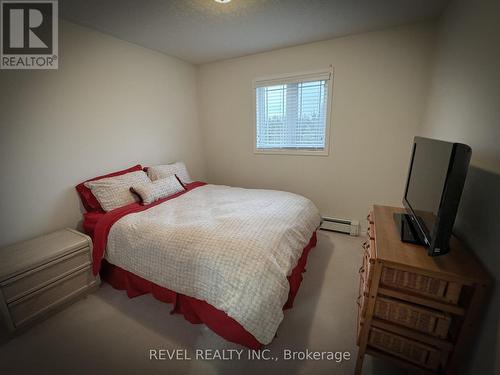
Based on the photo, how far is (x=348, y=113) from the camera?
2617mm

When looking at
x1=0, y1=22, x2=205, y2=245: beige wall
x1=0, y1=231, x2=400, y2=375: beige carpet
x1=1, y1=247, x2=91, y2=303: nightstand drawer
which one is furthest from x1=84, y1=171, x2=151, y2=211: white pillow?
x1=0, y1=231, x2=400, y2=375: beige carpet

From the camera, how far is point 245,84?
312 cm

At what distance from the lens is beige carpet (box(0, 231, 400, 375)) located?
1.31 m

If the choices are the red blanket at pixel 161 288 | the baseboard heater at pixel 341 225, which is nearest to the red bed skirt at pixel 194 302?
the red blanket at pixel 161 288

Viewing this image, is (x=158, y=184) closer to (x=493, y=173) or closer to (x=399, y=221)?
(x=399, y=221)

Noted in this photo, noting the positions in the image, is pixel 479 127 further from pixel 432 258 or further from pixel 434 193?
pixel 432 258

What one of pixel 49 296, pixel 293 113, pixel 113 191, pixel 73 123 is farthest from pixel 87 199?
pixel 293 113

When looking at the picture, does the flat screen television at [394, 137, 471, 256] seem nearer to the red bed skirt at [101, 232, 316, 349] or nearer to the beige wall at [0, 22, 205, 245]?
the red bed skirt at [101, 232, 316, 349]

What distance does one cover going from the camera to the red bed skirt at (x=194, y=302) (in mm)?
1355

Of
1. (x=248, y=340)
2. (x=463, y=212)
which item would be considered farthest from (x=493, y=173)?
(x=248, y=340)

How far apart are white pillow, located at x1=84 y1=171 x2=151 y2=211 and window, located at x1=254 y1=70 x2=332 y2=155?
1767 millimetres

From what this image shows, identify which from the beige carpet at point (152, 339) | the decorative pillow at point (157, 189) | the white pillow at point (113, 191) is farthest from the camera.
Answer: the decorative pillow at point (157, 189)

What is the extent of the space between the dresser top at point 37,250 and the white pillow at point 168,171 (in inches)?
39.3

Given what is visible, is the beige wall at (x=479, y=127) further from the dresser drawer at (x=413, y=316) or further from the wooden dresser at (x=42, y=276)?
the wooden dresser at (x=42, y=276)
